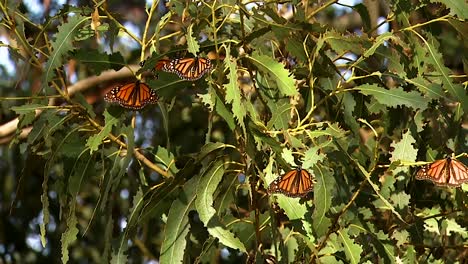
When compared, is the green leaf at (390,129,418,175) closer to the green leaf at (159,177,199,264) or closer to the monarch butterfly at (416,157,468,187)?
the monarch butterfly at (416,157,468,187)

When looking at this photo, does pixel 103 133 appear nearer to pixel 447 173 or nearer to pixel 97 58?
pixel 97 58

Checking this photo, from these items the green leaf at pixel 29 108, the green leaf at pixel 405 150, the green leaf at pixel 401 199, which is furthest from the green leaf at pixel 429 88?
the green leaf at pixel 29 108

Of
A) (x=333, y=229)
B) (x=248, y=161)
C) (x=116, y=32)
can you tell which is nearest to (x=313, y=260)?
(x=333, y=229)

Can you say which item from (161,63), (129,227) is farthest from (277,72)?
(129,227)

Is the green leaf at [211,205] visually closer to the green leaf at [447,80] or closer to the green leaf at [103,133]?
the green leaf at [103,133]

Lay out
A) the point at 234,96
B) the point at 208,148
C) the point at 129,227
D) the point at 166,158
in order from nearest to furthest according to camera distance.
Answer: the point at 234,96 → the point at 208,148 → the point at 129,227 → the point at 166,158

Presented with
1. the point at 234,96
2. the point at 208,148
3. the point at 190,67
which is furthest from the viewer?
the point at 208,148
